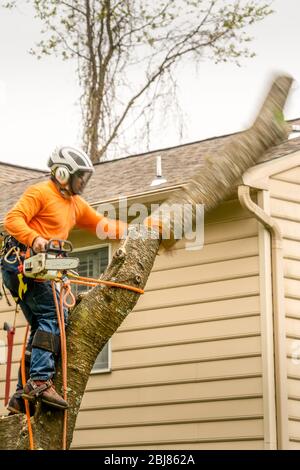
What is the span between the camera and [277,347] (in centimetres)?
1206

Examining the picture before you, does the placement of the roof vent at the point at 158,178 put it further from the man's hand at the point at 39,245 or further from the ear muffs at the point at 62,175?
the man's hand at the point at 39,245

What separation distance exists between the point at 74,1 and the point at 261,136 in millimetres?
19173

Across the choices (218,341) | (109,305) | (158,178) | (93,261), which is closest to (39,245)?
(109,305)

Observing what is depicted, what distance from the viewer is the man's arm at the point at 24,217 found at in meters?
7.77

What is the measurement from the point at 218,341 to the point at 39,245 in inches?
209

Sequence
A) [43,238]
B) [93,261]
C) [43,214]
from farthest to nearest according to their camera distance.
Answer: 1. [93,261]
2. [43,214]
3. [43,238]

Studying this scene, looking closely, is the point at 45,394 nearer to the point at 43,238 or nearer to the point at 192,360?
the point at 43,238

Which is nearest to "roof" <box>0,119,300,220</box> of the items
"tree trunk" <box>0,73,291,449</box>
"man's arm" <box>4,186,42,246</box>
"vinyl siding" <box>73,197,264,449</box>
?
"vinyl siding" <box>73,197,264,449</box>

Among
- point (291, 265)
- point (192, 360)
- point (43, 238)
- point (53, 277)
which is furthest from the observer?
point (192, 360)

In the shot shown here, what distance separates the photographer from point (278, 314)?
39.9 feet

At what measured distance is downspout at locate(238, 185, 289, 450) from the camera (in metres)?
11.8

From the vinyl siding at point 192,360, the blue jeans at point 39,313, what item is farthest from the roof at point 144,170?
the blue jeans at point 39,313

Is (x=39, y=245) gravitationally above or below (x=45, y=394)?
above
